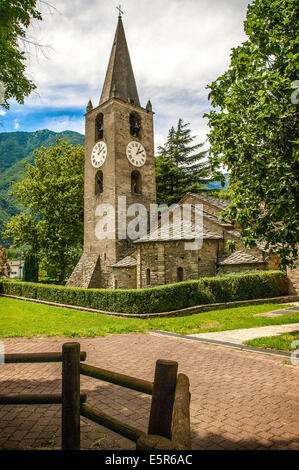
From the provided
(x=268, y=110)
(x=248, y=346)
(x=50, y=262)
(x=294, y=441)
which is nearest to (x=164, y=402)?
(x=294, y=441)

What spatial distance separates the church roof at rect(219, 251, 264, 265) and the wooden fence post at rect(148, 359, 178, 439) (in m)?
17.9

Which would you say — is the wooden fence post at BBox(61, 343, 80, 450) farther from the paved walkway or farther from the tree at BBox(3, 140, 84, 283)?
the tree at BBox(3, 140, 84, 283)

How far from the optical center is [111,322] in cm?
1505

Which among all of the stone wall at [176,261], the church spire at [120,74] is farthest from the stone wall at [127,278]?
the church spire at [120,74]

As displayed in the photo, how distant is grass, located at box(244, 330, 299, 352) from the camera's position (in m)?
7.96

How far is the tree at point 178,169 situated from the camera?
41.6 meters

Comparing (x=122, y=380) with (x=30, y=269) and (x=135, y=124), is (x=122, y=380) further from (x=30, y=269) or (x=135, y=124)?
(x=30, y=269)

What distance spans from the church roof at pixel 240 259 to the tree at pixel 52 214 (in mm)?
17810

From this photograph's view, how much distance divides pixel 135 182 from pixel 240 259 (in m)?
13.1

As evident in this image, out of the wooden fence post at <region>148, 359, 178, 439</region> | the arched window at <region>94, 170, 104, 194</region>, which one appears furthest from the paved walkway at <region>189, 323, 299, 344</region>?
the arched window at <region>94, 170, 104, 194</region>

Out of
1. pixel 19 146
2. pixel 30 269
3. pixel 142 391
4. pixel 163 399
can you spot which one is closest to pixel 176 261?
pixel 142 391

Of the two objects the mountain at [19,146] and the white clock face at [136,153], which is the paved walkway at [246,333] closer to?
the white clock face at [136,153]
